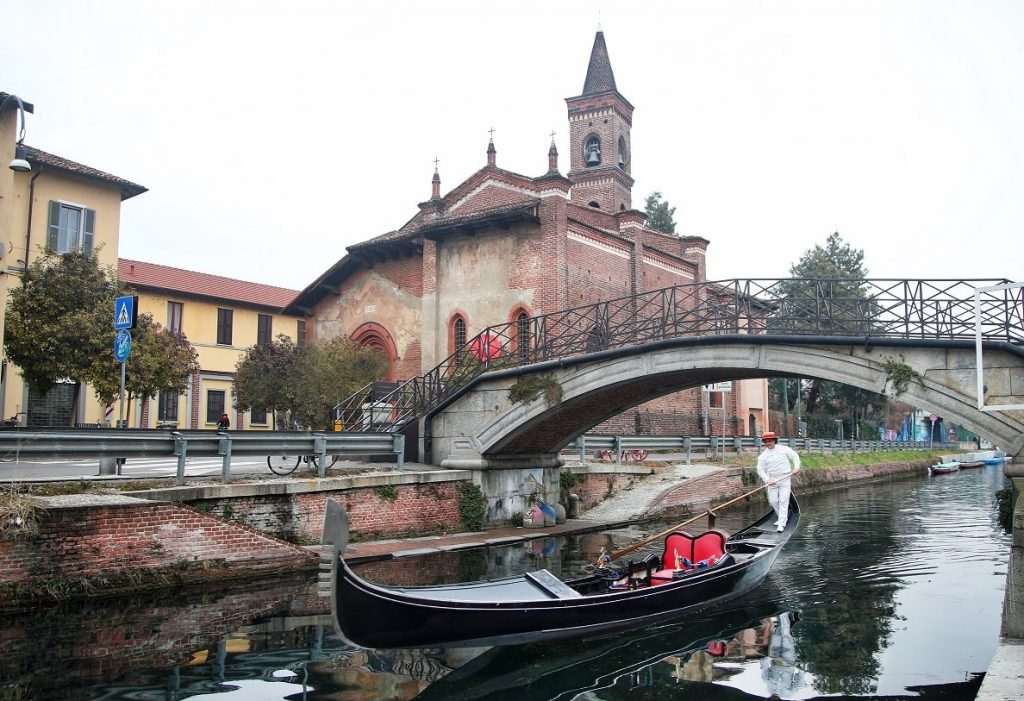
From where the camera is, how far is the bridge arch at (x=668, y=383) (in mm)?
13133

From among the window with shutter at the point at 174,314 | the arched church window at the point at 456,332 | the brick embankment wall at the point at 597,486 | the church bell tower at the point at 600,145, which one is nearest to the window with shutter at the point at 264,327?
the window with shutter at the point at 174,314

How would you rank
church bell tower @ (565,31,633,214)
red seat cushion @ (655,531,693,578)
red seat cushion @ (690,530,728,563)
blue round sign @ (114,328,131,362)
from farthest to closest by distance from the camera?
church bell tower @ (565,31,633,214) < blue round sign @ (114,328,131,362) < red seat cushion @ (655,531,693,578) < red seat cushion @ (690,530,728,563)

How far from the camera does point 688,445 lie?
87.6ft

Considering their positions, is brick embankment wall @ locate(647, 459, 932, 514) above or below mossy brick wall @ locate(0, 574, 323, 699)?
above

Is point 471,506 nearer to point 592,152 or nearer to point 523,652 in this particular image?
point 523,652

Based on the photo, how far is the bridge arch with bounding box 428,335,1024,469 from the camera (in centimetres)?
1313

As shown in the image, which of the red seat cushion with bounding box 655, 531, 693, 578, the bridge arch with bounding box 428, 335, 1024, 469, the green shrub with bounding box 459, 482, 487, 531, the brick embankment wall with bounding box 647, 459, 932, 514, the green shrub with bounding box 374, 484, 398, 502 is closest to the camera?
the red seat cushion with bounding box 655, 531, 693, 578

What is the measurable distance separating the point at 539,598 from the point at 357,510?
6.67 meters

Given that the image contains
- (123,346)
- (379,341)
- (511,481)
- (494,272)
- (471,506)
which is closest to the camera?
(123,346)

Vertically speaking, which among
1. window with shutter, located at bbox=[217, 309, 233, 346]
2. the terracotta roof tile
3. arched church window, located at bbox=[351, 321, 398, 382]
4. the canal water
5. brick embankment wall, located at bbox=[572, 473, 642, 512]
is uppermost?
the terracotta roof tile

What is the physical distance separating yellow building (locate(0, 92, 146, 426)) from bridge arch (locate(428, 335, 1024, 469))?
632 inches

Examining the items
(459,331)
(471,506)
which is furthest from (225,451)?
(459,331)

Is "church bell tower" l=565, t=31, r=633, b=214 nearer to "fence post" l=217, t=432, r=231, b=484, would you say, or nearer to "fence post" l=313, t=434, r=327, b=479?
"fence post" l=313, t=434, r=327, b=479

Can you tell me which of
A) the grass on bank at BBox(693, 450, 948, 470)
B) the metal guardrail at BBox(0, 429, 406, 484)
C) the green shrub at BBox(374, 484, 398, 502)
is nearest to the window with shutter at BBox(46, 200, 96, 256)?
the metal guardrail at BBox(0, 429, 406, 484)
